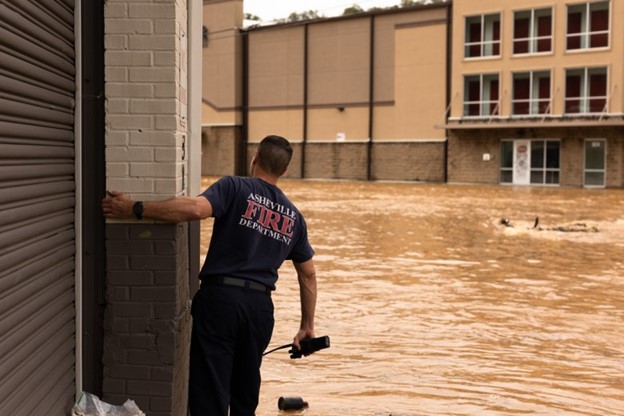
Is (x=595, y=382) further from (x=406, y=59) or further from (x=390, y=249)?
(x=406, y=59)

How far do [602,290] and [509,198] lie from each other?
21.8 m

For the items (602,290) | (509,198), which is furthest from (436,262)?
(509,198)

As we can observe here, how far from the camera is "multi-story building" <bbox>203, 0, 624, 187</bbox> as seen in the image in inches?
1687

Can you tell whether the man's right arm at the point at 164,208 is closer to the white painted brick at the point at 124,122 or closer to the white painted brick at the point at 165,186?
the white painted brick at the point at 165,186

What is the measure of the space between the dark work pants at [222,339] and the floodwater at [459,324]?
1622 millimetres

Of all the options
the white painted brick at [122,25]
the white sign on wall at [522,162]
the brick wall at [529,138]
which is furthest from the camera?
the white sign on wall at [522,162]

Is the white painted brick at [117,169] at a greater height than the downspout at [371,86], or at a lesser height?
lesser

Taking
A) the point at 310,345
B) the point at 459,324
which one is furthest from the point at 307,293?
the point at 459,324

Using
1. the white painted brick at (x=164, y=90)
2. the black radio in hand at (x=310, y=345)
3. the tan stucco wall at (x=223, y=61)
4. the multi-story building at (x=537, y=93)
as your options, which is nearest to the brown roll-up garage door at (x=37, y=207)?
the white painted brick at (x=164, y=90)

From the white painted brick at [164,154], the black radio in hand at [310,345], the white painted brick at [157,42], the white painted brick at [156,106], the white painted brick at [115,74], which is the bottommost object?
the black radio in hand at [310,345]

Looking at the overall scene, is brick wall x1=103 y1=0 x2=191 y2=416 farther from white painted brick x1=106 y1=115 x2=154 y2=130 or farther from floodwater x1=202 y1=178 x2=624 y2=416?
floodwater x1=202 y1=178 x2=624 y2=416

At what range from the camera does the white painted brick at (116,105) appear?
442 centimetres

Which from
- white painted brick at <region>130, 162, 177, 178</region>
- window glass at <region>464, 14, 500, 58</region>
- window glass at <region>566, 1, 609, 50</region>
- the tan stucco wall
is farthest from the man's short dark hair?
the tan stucco wall

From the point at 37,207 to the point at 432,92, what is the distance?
149 feet
